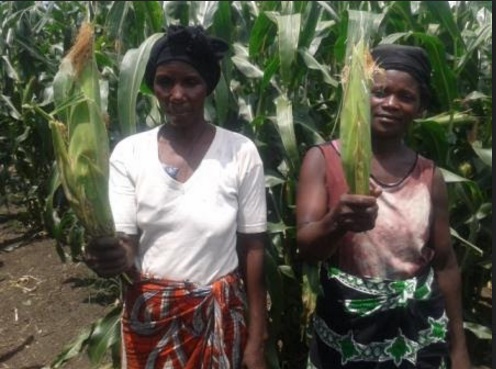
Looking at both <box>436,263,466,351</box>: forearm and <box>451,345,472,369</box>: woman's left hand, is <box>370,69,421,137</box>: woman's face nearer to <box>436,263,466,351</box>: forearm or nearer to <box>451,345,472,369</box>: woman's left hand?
<box>436,263,466,351</box>: forearm

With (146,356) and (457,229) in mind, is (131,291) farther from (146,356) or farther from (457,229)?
(457,229)

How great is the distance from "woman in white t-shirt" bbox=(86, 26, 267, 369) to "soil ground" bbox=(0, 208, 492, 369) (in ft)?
4.32

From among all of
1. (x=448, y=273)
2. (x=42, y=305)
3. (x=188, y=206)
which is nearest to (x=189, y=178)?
(x=188, y=206)

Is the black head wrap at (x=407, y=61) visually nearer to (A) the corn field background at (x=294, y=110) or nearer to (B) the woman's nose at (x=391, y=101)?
(B) the woman's nose at (x=391, y=101)

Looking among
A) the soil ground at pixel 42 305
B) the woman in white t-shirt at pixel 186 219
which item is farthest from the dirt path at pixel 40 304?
the woman in white t-shirt at pixel 186 219

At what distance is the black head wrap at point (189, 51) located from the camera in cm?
169

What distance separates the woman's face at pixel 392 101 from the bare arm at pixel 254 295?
0.39m

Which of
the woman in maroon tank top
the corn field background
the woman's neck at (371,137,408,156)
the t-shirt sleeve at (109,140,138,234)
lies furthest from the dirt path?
the woman's neck at (371,137,408,156)

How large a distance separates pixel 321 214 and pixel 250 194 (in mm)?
179

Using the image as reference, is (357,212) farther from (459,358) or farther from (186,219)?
(459,358)

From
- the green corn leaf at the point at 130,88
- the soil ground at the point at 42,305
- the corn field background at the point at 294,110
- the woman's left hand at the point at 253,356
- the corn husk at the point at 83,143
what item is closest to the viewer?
the corn husk at the point at 83,143

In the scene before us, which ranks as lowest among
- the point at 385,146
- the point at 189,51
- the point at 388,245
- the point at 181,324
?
the point at 181,324

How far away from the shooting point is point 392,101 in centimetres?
167

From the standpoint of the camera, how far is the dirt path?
3.12 metres
